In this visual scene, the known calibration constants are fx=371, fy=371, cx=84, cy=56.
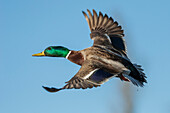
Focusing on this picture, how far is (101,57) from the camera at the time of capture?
985 centimetres

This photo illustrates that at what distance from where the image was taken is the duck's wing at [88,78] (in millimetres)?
8440

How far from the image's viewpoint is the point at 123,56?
413 inches

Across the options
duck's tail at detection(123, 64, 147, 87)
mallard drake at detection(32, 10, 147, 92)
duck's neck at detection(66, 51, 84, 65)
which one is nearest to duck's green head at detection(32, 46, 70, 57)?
mallard drake at detection(32, 10, 147, 92)

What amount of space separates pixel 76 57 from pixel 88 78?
1.79m

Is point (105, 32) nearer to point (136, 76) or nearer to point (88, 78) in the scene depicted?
point (136, 76)

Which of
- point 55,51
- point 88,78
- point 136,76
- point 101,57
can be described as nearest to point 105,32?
point 55,51

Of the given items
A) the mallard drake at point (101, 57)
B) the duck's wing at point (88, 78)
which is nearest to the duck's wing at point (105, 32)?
the mallard drake at point (101, 57)

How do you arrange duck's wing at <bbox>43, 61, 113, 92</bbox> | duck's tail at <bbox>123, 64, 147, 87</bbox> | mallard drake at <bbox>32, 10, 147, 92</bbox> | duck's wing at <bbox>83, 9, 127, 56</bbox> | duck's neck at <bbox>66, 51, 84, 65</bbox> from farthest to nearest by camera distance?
1. duck's wing at <bbox>83, 9, 127, 56</bbox>
2. duck's neck at <bbox>66, 51, 84, 65</bbox>
3. duck's tail at <bbox>123, 64, 147, 87</bbox>
4. mallard drake at <bbox>32, 10, 147, 92</bbox>
5. duck's wing at <bbox>43, 61, 113, 92</bbox>

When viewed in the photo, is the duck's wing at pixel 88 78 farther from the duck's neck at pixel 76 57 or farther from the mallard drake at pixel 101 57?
the duck's neck at pixel 76 57

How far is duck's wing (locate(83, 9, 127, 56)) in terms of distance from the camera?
36.6ft

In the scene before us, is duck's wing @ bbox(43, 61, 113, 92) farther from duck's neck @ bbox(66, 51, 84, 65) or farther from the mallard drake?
duck's neck @ bbox(66, 51, 84, 65)

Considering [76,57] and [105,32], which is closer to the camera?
[76,57]

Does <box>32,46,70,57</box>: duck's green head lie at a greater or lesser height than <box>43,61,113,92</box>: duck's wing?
greater

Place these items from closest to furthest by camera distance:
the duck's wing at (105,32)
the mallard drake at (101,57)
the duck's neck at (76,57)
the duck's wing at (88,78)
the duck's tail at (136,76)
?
the duck's wing at (88,78) → the mallard drake at (101,57) → the duck's tail at (136,76) → the duck's neck at (76,57) → the duck's wing at (105,32)
